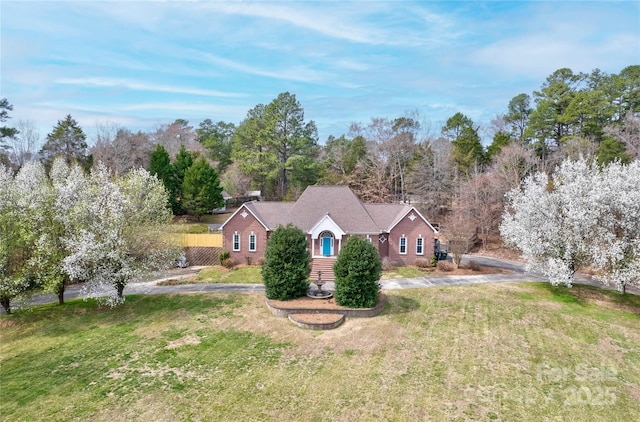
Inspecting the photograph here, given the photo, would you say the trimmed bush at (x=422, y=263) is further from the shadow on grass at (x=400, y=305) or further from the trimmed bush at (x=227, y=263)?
the trimmed bush at (x=227, y=263)

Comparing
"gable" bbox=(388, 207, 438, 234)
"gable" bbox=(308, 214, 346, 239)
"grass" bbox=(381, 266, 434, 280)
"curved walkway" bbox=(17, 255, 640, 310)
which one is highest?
"gable" bbox=(388, 207, 438, 234)

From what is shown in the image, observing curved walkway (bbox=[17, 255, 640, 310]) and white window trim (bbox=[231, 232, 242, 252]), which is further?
white window trim (bbox=[231, 232, 242, 252])

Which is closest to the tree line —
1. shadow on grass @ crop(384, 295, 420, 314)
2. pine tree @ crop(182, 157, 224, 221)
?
pine tree @ crop(182, 157, 224, 221)

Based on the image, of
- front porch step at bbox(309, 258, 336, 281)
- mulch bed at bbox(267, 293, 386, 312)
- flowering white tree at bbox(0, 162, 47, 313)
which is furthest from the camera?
front porch step at bbox(309, 258, 336, 281)

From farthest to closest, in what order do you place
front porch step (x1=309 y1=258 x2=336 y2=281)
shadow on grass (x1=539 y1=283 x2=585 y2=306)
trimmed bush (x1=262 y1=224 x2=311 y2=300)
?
front porch step (x1=309 y1=258 x2=336 y2=281), shadow on grass (x1=539 y1=283 x2=585 y2=306), trimmed bush (x1=262 y1=224 x2=311 y2=300)

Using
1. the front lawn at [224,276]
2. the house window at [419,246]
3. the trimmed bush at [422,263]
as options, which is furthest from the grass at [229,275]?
the house window at [419,246]

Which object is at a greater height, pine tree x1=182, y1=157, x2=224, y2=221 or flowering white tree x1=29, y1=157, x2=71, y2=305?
pine tree x1=182, y1=157, x2=224, y2=221

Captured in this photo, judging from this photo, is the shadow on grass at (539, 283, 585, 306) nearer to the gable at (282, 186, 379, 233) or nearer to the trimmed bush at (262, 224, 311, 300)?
the gable at (282, 186, 379, 233)

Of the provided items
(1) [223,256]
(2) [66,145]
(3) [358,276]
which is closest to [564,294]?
(3) [358,276]
